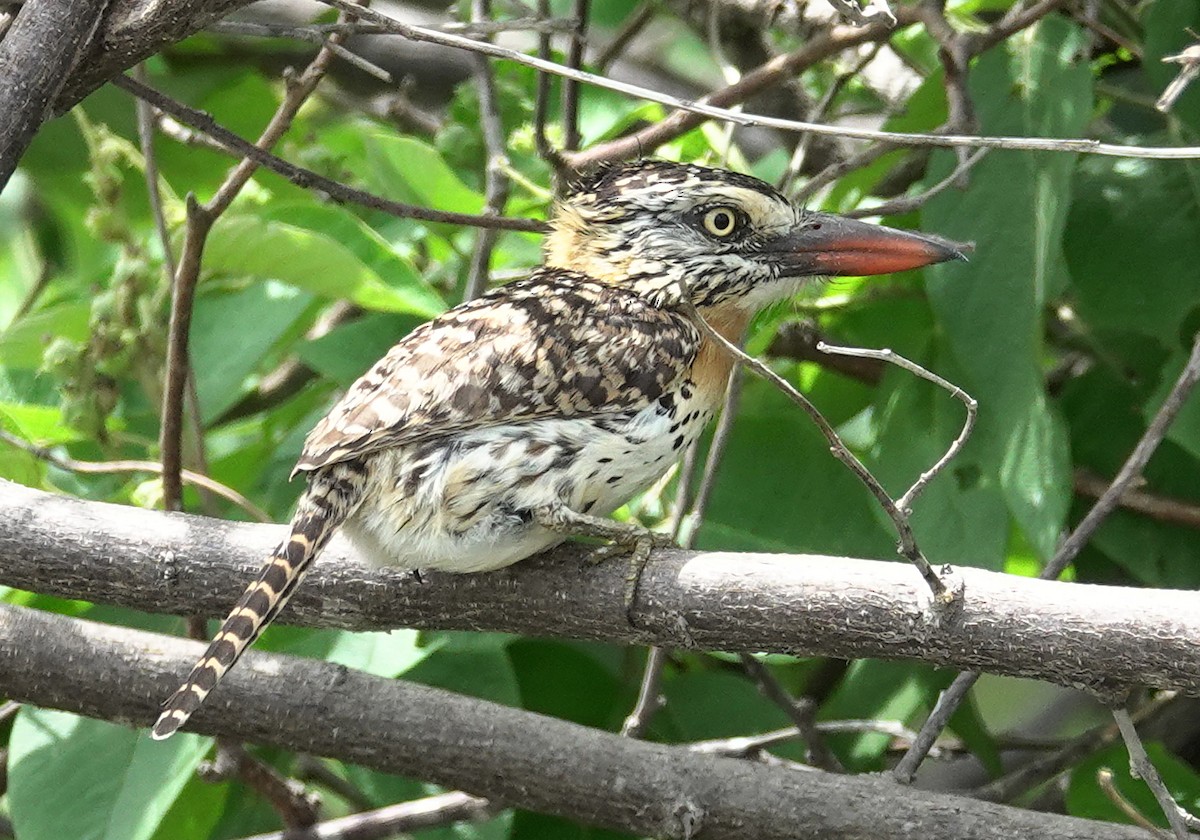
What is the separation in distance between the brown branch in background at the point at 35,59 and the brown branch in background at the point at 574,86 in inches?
35.6

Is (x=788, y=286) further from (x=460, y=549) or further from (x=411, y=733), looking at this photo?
(x=411, y=733)

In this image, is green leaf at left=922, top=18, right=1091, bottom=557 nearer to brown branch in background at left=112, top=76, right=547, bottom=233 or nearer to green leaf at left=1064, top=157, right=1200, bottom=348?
green leaf at left=1064, top=157, right=1200, bottom=348

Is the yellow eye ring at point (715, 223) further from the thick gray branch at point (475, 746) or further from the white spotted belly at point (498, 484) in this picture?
the thick gray branch at point (475, 746)

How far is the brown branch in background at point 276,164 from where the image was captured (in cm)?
251

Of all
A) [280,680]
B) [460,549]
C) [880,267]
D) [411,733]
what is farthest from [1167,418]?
[280,680]

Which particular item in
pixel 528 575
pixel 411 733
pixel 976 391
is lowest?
pixel 411 733

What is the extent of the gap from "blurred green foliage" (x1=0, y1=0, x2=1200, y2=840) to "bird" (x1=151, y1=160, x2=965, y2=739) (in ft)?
Result: 0.58

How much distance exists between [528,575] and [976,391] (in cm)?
94

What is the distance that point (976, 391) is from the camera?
2789mm

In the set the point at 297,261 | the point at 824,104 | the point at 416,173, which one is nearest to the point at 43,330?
the point at 297,261

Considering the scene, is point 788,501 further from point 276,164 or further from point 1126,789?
point 276,164

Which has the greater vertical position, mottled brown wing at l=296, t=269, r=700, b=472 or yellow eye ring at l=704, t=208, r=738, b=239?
yellow eye ring at l=704, t=208, r=738, b=239

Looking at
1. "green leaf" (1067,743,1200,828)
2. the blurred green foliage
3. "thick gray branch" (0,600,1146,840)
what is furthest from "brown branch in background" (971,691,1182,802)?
"thick gray branch" (0,600,1146,840)

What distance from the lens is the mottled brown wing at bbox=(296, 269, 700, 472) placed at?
2.44 m
